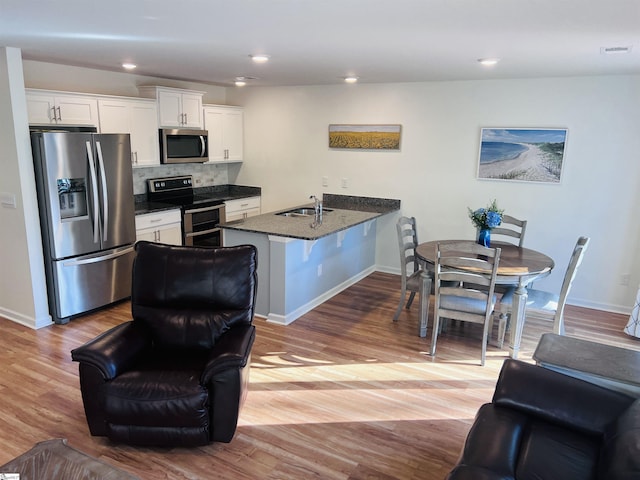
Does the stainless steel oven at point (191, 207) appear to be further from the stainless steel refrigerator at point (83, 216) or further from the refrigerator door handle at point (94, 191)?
the refrigerator door handle at point (94, 191)

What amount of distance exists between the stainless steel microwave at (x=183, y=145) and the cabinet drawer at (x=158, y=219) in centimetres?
69

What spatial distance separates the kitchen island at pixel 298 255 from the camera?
4.39m

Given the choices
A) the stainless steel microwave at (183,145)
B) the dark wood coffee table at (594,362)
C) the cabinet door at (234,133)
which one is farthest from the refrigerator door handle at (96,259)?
the dark wood coffee table at (594,362)

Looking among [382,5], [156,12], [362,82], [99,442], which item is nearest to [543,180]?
[362,82]

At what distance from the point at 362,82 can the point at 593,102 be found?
8.05 feet

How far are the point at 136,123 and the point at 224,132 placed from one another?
4.54 feet

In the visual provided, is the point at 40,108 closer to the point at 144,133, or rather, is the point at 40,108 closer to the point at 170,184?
the point at 144,133

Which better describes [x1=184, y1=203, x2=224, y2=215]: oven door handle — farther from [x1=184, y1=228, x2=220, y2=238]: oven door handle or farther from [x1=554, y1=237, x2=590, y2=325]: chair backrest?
[x1=554, y1=237, x2=590, y2=325]: chair backrest

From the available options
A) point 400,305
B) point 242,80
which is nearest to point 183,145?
point 242,80

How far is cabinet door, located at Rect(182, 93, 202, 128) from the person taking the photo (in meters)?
5.90

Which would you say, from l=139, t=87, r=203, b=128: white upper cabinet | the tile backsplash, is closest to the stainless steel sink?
l=139, t=87, r=203, b=128: white upper cabinet

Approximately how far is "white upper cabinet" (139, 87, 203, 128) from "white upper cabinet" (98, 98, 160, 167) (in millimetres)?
109

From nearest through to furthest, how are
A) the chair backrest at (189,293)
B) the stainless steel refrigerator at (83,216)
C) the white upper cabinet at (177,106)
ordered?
1. the chair backrest at (189,293)
2. the stainless steel refrigerator at (83,216)
3. the white upper cabinet at (177,106)

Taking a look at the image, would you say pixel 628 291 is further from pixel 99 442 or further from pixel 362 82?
pixel 99 442
